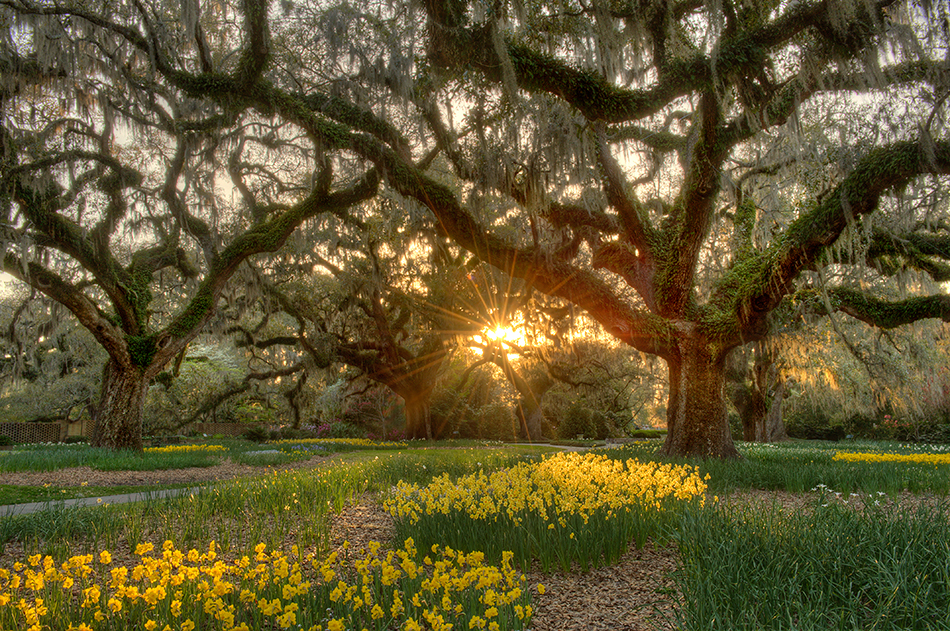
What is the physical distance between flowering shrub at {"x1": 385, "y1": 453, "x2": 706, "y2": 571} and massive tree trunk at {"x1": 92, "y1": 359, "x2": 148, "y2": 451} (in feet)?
30.7

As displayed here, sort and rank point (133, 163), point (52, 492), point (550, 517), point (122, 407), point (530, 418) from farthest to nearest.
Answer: point (530, 418) < point (133, 163) < point (122, 407) < point (52, 492) < point (550, 517)

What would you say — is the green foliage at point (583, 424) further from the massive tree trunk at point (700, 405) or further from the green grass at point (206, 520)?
the green grass at point (206, 520)

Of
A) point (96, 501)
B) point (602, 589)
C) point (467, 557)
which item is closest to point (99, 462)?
point (96, 501)

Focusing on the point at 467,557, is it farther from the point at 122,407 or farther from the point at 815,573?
the point at 122,407

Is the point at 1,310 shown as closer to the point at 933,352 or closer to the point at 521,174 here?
the point at 521,174

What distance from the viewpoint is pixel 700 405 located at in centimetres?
959

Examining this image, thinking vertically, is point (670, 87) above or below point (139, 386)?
above

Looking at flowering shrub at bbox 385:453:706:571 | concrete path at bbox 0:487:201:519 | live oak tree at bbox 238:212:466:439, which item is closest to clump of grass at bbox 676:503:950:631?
flowering shrub at bbox 385:453:706:571

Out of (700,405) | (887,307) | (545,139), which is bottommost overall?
(700,405)

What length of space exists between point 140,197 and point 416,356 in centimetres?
1037

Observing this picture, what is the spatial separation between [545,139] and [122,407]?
10267 mm

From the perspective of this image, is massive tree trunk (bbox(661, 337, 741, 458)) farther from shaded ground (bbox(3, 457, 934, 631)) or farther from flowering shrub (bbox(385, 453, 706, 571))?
flowering shrub (bbox(385, 453, 706, 571))

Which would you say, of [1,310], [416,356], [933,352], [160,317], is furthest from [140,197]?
[933,352]

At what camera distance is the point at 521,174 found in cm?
940
